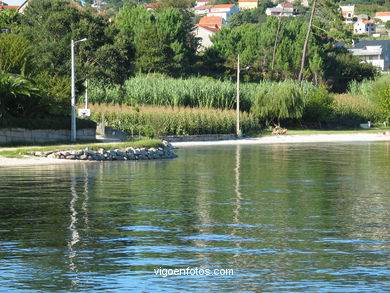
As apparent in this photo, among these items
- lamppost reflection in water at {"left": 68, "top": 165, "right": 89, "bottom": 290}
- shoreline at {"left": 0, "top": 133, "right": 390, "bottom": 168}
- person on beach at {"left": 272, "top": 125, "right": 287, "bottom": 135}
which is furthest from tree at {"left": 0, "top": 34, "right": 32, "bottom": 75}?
person on beach at {"left": 272, "top": 125, "right": 287, "bottom": 135}

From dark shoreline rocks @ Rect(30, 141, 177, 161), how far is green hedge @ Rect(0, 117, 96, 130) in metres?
4.59

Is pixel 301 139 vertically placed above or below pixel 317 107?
below

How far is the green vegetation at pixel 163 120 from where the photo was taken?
61.6m

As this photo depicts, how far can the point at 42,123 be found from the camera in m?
45.2

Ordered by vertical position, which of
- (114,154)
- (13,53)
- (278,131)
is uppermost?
(13,53)

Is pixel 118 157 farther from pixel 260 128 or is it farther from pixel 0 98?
pixel 260 128

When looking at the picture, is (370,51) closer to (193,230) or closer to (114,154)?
(114,154)

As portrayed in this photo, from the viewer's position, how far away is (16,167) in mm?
36750

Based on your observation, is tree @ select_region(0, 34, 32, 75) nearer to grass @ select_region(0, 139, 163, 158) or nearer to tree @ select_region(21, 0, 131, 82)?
tree @ select_region(21, 0, 131, 82)

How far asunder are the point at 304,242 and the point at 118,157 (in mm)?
25040

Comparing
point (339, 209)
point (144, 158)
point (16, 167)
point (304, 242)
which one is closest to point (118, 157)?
point (144, 158)

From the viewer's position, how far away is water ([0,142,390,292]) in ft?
47.3

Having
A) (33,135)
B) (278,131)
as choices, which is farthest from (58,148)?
(278,131)

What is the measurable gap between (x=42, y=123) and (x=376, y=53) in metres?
136
